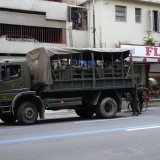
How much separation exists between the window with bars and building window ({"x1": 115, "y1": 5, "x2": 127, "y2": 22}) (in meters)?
4.85

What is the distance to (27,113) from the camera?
14.4 metres

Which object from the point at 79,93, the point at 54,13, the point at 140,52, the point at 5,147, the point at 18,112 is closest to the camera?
the point at 5,147

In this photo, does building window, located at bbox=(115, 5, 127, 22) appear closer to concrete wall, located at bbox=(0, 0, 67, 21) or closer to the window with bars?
concrete wall, located at bbox=(0, 0, 67, 21)

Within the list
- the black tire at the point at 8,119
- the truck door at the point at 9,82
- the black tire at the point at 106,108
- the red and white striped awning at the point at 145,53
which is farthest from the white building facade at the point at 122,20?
the truck door at the point at 9,82

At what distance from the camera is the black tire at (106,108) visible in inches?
647

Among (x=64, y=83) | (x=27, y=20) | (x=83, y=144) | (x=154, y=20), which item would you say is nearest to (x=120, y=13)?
(x=154, y=20)

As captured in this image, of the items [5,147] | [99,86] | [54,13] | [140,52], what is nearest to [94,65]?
[99,86]

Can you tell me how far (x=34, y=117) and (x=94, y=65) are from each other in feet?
11.3

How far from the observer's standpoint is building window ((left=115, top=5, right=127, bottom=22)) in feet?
104

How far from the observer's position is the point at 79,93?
52.5ft

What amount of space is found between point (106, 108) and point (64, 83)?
103 inches

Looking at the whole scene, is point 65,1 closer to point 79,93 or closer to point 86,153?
point 79,93

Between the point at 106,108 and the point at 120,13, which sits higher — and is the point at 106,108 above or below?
below

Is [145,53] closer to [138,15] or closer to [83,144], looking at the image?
[138,15]
